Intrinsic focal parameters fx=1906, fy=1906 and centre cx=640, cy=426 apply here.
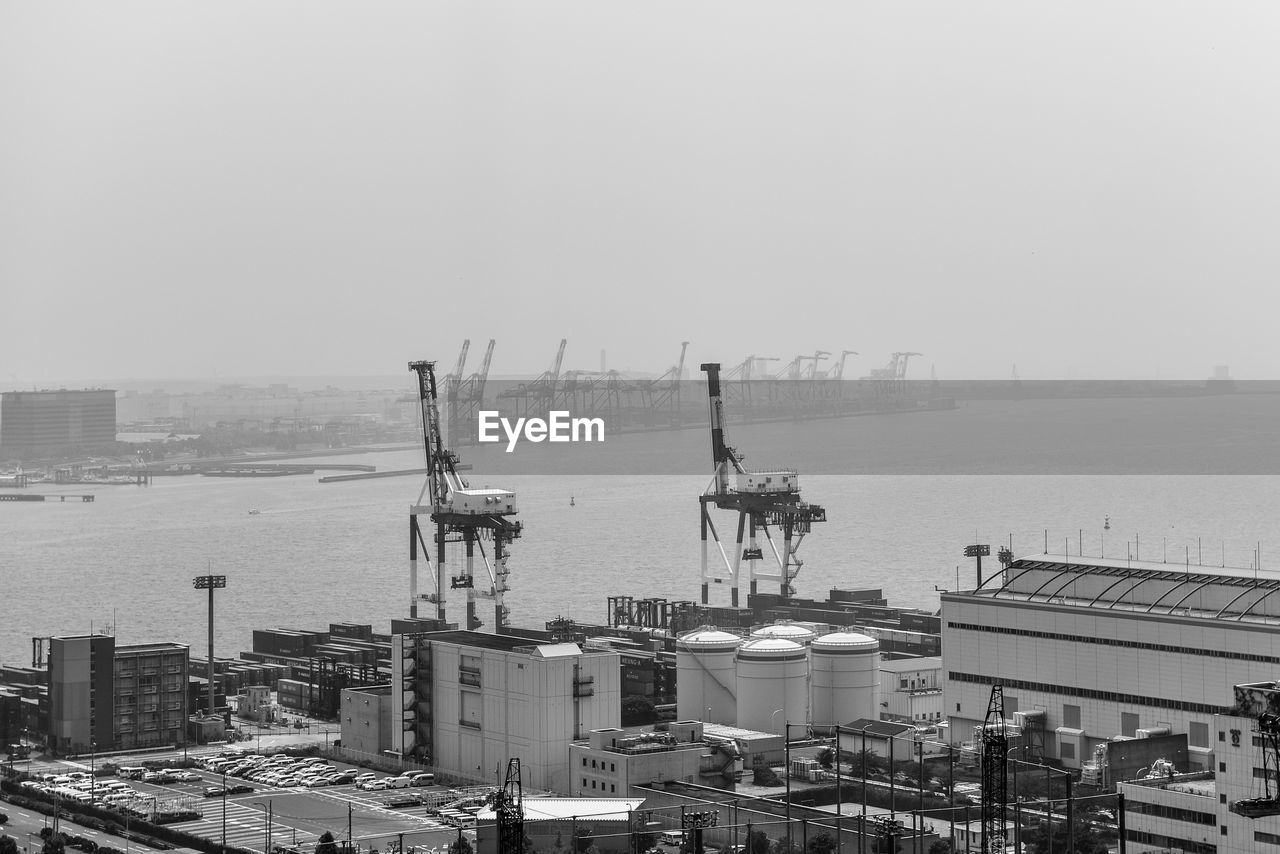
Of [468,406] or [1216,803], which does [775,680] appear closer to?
[1216,803]

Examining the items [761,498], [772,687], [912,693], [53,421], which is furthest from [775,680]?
[53,421]

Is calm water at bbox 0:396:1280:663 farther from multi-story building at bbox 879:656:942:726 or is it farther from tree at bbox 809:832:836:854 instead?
tree at bbox 809:832:836:854

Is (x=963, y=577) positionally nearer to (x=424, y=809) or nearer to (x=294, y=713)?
(x=294, y=713)

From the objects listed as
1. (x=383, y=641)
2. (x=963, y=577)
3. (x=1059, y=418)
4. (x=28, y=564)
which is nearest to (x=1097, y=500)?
(x=963, y=577)

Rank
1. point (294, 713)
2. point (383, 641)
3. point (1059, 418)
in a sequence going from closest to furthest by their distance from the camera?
point (294, 713) → point (383, 641) → point (1059, 418)

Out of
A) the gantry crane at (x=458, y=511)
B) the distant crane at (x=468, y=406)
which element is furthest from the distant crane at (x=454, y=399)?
the gantry crane at (x=458, y=511)

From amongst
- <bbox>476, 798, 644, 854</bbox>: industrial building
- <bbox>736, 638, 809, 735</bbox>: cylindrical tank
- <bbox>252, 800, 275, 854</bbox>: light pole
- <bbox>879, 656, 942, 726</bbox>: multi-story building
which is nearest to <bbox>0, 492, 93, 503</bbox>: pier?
<bbox>879, 656, 942, 726</bbox>: multi-story building
